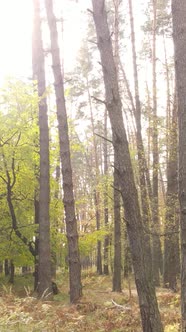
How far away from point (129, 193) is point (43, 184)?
5.41 m

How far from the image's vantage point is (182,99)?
4.86m

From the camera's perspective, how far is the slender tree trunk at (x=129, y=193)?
16.0 ft

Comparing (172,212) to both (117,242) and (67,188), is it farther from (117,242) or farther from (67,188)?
(67,188)

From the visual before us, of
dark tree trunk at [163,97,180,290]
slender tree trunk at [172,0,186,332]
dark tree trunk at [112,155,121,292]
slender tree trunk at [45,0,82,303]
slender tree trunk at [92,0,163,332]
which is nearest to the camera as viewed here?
slender tree trunk at [172,0,186,332]

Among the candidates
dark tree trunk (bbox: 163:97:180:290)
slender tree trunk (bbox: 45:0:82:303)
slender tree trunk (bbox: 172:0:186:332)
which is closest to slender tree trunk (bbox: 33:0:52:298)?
slender tree trunk (bbox: 45:0:82:303)

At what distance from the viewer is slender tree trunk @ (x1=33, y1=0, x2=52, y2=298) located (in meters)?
9.71

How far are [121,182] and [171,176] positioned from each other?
833cm

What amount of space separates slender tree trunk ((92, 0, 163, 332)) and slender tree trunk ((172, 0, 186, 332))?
18.6 inches

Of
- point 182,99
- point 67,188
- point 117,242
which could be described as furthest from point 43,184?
point 182,99

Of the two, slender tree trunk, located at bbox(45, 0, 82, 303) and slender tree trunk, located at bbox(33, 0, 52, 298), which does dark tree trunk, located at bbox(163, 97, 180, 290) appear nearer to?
slender tree trunk, located at bbox(45, 0, 82, 303)

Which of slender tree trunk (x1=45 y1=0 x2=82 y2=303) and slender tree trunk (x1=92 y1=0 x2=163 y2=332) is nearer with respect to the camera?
slender tree trunk (x1=92 y1=0 x2=163 y2=332)

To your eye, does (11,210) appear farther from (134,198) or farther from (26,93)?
(134,198)

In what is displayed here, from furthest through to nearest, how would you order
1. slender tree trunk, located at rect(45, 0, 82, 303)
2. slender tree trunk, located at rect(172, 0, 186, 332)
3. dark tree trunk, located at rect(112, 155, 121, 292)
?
dark tree trunk, located at rect(112, 155, 121, 292) → slender tree trunk, located at rect(45, 0, 82, 303) → slender tree trunk, located at rect(172, 0, 186, 332)

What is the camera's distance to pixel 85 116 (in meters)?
27.5
